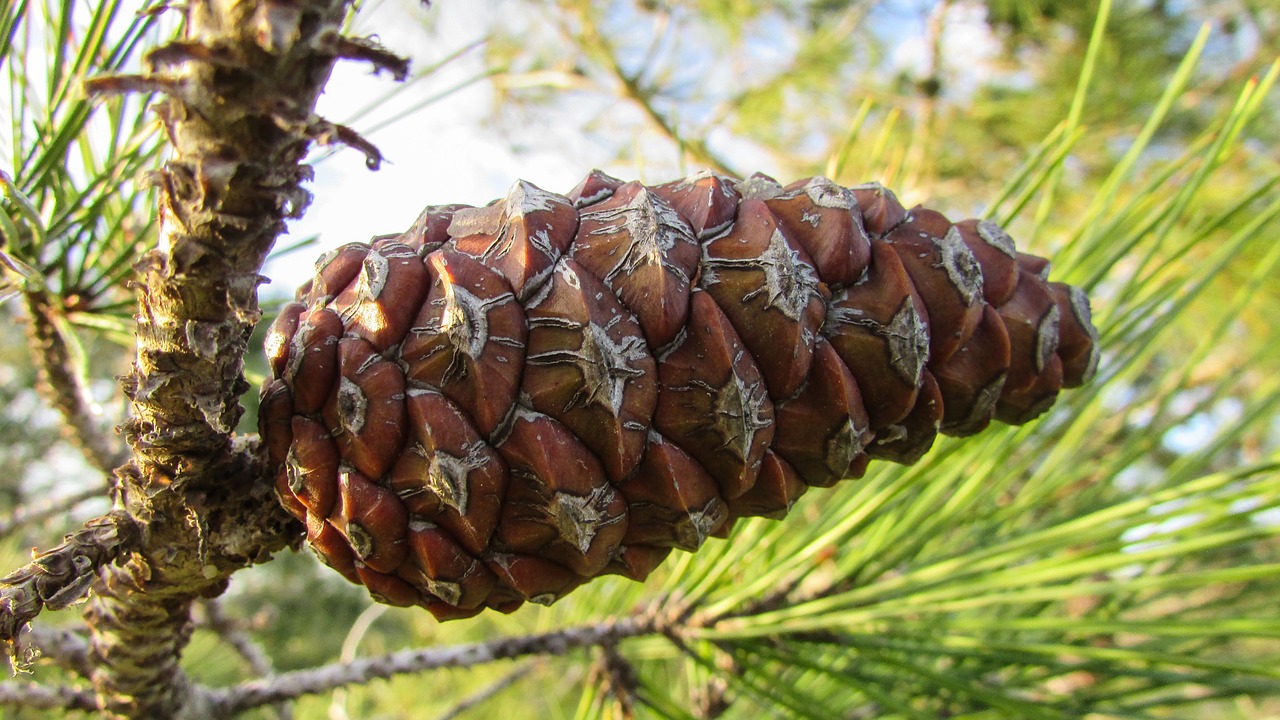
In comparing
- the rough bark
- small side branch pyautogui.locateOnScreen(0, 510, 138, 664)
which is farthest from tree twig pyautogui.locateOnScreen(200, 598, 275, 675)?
small side branch pyautogui.locateOnScreen(0, 510, 138, 664)

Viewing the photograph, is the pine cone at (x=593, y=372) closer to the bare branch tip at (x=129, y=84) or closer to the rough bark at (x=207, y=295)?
the rough bark at (x=207, y=295)

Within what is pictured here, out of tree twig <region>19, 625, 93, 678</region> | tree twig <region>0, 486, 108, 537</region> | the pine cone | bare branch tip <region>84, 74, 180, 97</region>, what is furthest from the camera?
tree twig <region>0, 486, 108, 537</region>

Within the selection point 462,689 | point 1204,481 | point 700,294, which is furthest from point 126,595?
point 462,689

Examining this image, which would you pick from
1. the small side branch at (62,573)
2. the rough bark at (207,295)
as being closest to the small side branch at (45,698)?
the rough bark at (207,295)

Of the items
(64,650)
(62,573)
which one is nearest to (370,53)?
(62,573)

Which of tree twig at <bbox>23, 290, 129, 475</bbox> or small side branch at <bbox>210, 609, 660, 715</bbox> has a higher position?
tree twig at <bbox>23, 290, 129, 475</bbox>

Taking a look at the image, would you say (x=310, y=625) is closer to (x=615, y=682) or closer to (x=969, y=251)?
(x=615, y=682)

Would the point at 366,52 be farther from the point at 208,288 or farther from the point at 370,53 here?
the point at 208,288

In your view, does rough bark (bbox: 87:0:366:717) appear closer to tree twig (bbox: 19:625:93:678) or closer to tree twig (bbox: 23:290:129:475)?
tree twig (bbox: 19:625:93:678)

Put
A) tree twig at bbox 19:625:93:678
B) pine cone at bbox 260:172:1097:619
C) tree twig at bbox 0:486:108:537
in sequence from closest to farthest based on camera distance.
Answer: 1. pine cone at bbox 260:172:1097:619
2. tree twig at bbox 19:625:93:678
3. tree twig at bbox 0:486:108:537
